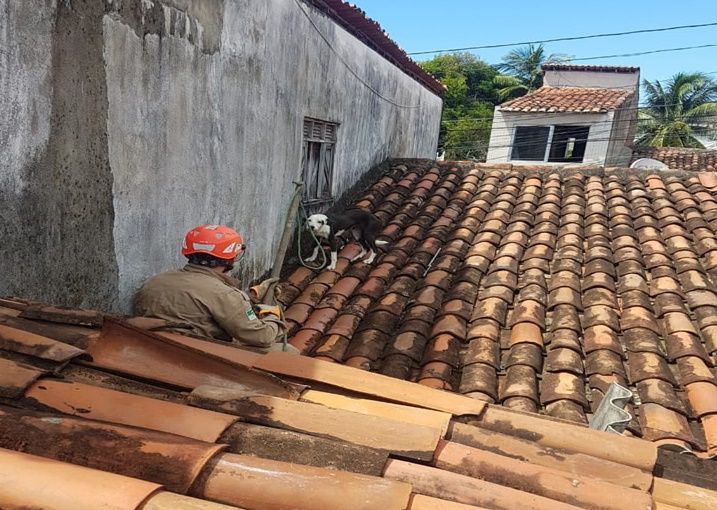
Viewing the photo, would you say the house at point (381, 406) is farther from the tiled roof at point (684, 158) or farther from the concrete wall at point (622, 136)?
the tiled roof at point (684, 158)

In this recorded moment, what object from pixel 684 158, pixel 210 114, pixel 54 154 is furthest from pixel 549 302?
pixel 684 158

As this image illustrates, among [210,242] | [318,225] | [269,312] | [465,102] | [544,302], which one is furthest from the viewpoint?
[465,102]

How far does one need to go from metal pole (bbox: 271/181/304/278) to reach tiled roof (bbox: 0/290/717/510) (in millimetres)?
2993

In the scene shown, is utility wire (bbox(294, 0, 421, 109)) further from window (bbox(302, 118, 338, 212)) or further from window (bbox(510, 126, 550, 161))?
window (bbox(510, 126, 550, 161))

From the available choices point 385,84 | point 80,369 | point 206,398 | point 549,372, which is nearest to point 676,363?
point 549,372

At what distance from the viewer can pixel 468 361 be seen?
434cm

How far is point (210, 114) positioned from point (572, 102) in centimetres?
1663

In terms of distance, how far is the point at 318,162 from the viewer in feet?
21.1

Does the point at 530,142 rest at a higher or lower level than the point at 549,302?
higher

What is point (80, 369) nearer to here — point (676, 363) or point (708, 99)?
point (676, 363)

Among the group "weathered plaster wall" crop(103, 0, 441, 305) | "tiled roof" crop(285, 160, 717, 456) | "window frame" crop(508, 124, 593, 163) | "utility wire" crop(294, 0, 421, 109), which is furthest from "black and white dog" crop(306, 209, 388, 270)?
"window frame" crop(508, 124, 593, 163)

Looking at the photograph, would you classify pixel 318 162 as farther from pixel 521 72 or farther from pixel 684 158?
pixel 521 72

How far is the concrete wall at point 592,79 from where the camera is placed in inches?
840

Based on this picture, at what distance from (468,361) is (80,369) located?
3.08 meters
